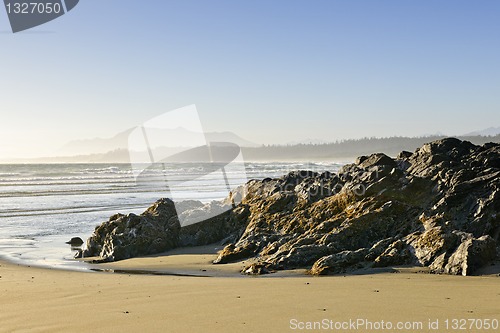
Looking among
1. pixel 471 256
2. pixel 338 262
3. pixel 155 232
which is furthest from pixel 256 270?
pixel 155 232

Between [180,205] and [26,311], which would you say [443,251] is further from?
[180,205]

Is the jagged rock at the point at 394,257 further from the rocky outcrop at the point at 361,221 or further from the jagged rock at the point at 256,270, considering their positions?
the jagged rock at the point at 256,270

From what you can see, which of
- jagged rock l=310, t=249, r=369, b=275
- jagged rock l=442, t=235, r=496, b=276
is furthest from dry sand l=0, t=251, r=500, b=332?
jagged rock l=310, t=249, r=369, b=275

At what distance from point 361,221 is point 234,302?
554 centimetres

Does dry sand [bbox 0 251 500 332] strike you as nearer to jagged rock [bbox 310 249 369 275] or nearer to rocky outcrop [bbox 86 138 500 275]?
jagged rock [bbox 310 249 369 275]

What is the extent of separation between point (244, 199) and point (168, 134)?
390 centimetres

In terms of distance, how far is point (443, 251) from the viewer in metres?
9.91

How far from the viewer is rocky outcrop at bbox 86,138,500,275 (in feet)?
33.8

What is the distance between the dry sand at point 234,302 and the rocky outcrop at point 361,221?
1.00 metres

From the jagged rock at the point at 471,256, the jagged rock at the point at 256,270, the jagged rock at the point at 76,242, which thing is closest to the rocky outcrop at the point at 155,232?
the jagged rock at the point at 76,242

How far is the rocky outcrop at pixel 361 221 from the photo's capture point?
33.8 ft

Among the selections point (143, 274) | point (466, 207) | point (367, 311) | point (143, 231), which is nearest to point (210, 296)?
point (367, 311)

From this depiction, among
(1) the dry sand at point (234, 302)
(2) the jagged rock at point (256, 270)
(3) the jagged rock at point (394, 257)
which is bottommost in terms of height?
(3) the jagged rock at point (394, 257)

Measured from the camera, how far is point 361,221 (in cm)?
1180
